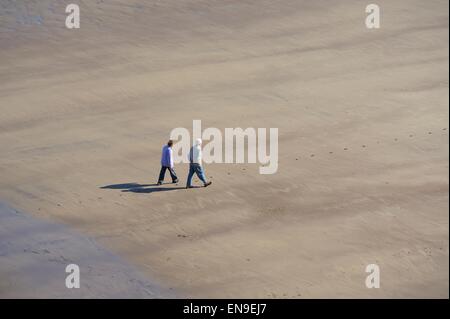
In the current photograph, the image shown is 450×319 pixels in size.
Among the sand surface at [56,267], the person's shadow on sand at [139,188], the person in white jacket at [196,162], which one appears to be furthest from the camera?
the person's shadow on sand at [139,188]

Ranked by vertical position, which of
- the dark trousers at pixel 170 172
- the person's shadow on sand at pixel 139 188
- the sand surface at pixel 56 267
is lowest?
the sand surface at pixel 56 267

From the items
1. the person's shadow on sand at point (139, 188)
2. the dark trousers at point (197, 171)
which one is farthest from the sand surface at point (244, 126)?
the dark trousers at point (197, 171)

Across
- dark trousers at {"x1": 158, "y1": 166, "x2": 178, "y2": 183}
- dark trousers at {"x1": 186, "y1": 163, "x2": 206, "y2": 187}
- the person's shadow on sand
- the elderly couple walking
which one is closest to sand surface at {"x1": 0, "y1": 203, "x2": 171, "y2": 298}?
the person's shadow on sand

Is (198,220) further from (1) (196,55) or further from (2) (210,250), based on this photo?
(1) (196,55)

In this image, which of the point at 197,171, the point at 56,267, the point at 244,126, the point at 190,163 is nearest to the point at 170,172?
the point at 190,163

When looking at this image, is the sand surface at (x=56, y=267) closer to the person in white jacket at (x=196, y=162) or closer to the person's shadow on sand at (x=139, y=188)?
the person's shadow on sand at (x=139, y=188)

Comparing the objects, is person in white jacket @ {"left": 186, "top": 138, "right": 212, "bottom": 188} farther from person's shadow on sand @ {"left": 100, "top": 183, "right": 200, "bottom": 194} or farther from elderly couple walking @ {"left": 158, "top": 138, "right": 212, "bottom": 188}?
person's shadow on sand @ {"left": 100, "top": 183, "right": 200, "bottom": 194}

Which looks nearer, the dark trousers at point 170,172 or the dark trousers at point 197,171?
the dark trousers at point 197,171

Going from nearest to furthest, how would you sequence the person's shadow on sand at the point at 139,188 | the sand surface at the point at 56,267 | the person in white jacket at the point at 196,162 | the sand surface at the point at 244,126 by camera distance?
the sand surface at the point at 56,267 < the sand surface at the point at 244,126 < the person in white jacket at the point at 196,162 < the person's shadow on sand at the point at 139,188

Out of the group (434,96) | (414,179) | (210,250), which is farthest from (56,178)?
(434,96)
